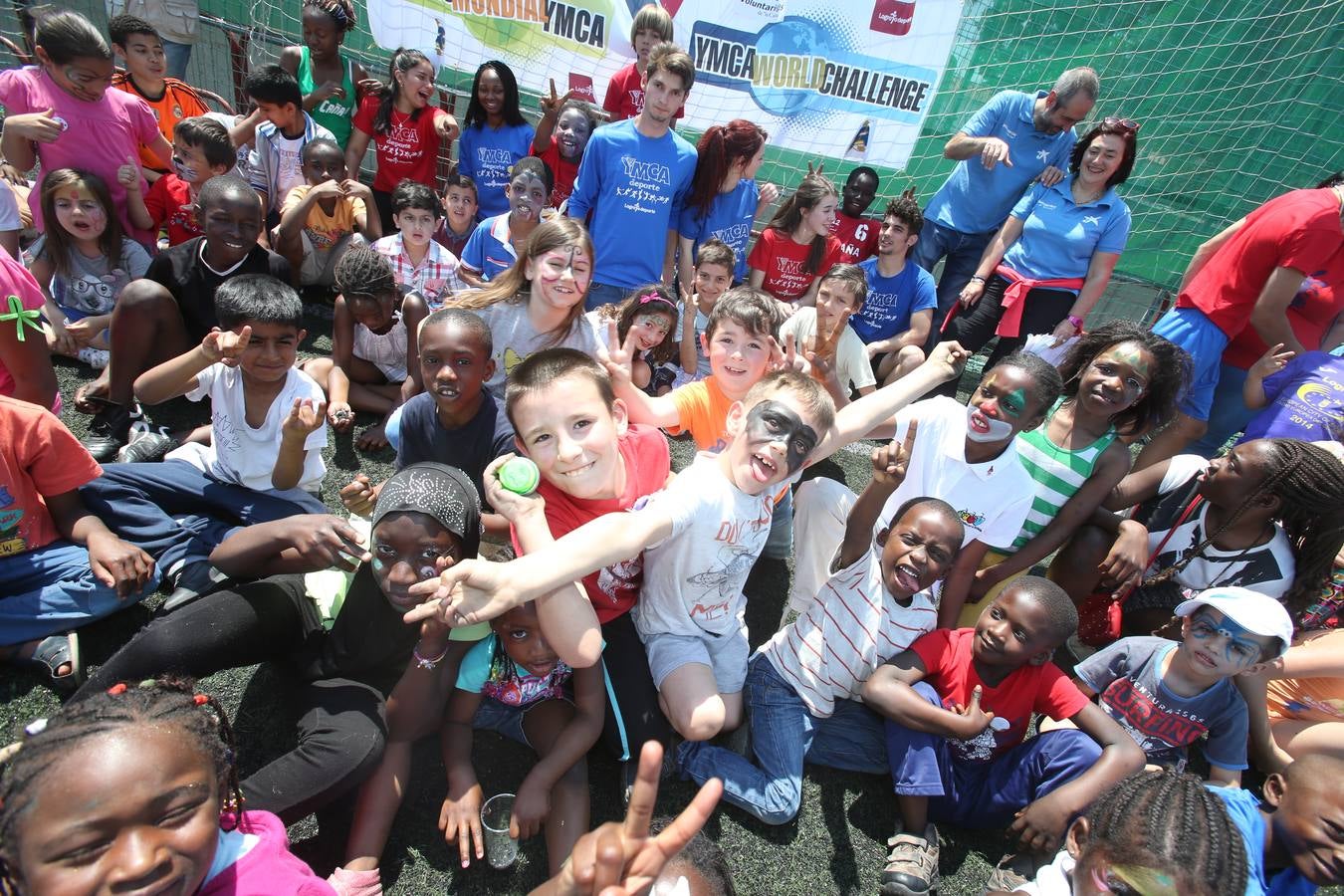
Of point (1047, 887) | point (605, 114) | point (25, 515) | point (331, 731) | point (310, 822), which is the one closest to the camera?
point (1047, 887)

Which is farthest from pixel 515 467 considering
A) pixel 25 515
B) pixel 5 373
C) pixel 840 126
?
pixel 840 126

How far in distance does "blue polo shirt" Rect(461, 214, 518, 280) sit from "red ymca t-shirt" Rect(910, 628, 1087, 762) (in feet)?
9.77

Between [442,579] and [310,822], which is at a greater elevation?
[442,579]

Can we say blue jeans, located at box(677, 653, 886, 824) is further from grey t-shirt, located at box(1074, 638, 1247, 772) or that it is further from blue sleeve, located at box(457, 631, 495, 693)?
grey t-shirt, located at box(1074, 638, 1247, 772)

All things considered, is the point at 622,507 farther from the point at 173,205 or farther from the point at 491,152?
the point at 173,205

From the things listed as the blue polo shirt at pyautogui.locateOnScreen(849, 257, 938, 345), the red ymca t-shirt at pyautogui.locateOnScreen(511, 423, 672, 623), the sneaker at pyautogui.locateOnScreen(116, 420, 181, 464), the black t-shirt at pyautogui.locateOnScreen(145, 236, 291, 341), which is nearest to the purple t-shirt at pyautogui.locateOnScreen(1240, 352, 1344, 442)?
the blue polo shirt at pyautogui.locateOnScreen(849, 257, 938, 345)

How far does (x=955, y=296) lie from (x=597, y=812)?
4330 millimetres

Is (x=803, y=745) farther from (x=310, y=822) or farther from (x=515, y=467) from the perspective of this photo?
(x=310, y=822)

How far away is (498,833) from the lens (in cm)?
181

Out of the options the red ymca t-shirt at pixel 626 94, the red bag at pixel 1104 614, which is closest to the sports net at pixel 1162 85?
the red ymca t-shirt at pixel 626 94

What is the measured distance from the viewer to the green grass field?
181 centimetres

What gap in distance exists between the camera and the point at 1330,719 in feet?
7.78

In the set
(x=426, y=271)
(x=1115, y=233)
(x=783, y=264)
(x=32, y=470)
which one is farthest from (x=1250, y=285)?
(x=32, y=470)

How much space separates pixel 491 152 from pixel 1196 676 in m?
4.60
